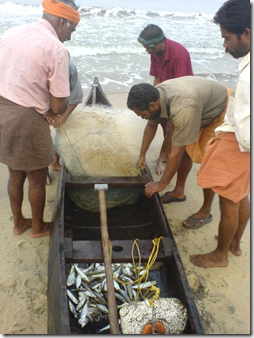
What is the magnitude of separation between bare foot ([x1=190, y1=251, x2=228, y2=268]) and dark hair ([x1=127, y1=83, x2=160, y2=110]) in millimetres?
1982

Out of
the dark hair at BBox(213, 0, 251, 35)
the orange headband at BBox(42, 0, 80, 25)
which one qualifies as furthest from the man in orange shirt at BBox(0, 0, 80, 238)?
the dark hair at BBox(213, 0, 251, 35)

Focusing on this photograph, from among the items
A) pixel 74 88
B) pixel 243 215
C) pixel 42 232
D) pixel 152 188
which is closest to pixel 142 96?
pixel 152 188

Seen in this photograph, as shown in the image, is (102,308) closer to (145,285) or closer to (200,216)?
(145,285)

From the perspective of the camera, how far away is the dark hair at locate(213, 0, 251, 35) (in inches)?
105

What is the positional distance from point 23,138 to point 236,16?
2.32 meters

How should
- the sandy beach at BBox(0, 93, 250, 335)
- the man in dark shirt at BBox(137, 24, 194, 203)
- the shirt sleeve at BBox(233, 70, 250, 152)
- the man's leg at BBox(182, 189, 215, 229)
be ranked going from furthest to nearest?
the man in dark shirt at BBox(137, 24, 194, 203)
the man's leg at BBox(182, 189, 215, 229)
the sandy beach at BBox(0, 93, 250, 335)
the shirt sleeve at BBox(233, 70, 250, 152)

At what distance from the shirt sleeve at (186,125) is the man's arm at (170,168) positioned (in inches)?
3.6

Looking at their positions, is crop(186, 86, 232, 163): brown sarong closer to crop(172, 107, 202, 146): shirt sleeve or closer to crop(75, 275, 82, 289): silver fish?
crop(172, 107, 202, 146): shirt sleeve

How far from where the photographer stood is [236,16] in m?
2.68

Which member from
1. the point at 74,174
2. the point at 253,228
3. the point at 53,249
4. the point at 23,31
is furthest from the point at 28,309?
the point at 23,31

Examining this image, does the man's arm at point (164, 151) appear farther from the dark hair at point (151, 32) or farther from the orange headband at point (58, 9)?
the orange headband at point (58, 9)

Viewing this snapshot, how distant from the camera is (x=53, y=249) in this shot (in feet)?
10.4

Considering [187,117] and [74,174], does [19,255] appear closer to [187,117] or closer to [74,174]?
[74,174]

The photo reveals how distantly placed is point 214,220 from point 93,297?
240cm
